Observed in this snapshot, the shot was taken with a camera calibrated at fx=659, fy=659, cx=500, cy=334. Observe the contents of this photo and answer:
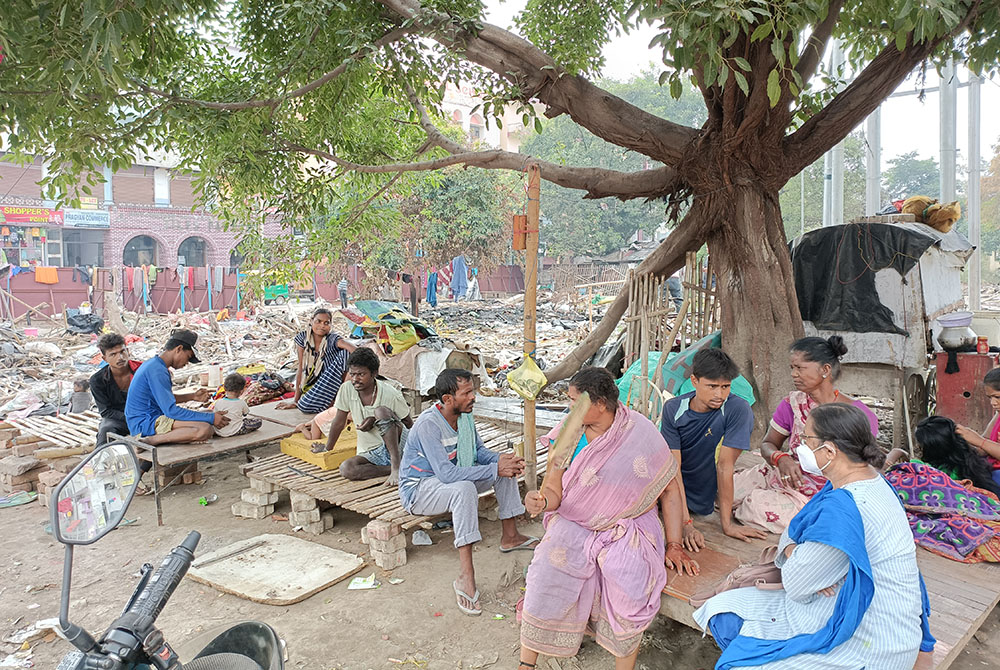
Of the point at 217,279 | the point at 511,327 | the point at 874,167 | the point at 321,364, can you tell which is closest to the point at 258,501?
the point at 321,364

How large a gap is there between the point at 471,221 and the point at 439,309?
3.65 meters

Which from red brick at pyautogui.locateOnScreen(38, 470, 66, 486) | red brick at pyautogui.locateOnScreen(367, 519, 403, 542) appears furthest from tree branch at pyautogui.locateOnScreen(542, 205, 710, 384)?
red brick at pyautogui.locateOnScreen(38, 470, 66, 486)

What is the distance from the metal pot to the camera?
6.60m

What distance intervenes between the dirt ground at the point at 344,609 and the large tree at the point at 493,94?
3065 millimetres

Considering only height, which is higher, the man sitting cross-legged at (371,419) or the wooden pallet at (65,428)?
the man sitting cross-legged at (371,419)

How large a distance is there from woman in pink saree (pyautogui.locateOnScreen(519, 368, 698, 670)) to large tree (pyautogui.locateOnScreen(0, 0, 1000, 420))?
2.29 meters

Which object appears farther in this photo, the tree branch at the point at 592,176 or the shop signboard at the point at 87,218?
the shop signboard at the point at 87,218

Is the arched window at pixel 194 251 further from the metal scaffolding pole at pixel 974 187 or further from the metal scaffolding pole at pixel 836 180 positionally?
the metal scaffolding pole at pixel 974 187

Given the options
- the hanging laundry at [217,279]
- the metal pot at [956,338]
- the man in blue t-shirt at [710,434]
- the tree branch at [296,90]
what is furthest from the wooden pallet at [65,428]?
the hanging laundry at [217,279]

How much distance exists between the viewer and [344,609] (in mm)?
4000

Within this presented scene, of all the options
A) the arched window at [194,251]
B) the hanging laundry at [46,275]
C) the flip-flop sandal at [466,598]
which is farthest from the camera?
the arched window at [194,251]

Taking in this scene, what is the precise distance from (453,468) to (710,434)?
1.61 m

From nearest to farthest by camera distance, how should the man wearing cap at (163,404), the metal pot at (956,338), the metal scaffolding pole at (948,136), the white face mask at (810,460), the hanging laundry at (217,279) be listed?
the white face mask at (810,460), the man wearing cap at (163,404), the metal pot at (956,338), the metal scaffolding pole at (948,136), the hanging laundry at (217,279)

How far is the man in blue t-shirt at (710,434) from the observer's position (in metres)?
3.59
